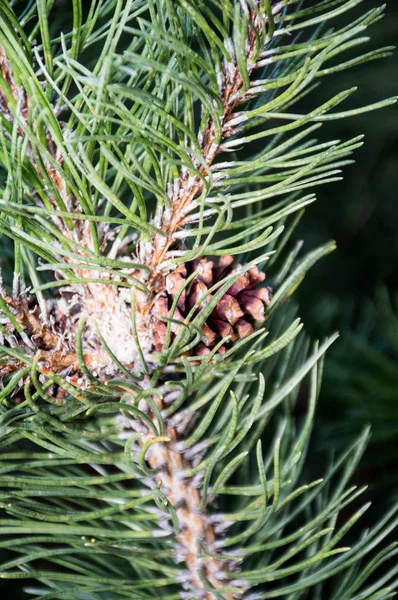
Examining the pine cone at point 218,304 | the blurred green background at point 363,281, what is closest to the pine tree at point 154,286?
the pine cone at point 218,304

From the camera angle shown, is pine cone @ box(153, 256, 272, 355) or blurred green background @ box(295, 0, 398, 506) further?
blurred green background @ box(295, 0, 398, 506)

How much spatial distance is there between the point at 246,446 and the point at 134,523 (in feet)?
0.27

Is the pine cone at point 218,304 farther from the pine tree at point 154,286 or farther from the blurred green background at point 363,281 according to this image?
the blurred green background at point 363,281

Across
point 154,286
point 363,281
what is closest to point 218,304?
point 154,286

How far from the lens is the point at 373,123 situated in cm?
82

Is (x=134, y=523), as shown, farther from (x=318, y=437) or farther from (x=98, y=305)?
(x=318, y=437)

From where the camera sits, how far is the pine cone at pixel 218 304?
317 millimetres

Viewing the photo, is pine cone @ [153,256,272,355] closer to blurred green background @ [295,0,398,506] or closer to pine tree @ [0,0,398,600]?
pine tree @ [0,0,398,600]

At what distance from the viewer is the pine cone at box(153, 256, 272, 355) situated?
12.5 inches

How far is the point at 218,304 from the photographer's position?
1.09 ft

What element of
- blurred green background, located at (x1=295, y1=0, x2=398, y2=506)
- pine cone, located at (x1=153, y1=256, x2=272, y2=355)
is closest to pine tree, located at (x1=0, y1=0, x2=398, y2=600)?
pine cone, located at (x1=153, y1=256, x2=272, y2=355)

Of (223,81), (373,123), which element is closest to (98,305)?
(223,81)

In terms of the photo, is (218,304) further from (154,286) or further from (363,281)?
(363,281)

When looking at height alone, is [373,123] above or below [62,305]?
above
